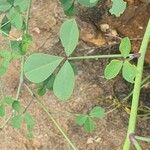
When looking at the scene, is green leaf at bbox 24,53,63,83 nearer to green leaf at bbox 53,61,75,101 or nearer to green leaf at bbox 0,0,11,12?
green leaf at bbox 53,61,75,101

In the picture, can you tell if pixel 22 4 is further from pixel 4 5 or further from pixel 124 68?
pixel 124 68

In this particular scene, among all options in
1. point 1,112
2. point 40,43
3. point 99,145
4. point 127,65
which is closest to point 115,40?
point 40,43

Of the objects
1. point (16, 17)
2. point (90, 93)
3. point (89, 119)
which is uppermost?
point (16, 17)

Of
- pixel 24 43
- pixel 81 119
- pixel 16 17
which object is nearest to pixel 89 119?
pixel 81 119

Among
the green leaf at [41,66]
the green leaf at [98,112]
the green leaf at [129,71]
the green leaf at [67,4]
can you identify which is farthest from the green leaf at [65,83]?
the green leaf at [98,112]

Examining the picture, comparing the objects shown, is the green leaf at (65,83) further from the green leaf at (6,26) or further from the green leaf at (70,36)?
the green leaf at (6,26)
